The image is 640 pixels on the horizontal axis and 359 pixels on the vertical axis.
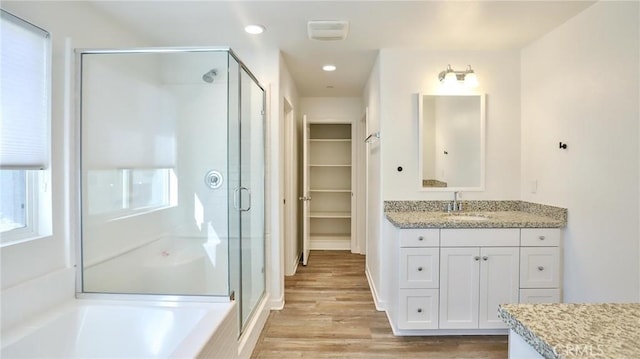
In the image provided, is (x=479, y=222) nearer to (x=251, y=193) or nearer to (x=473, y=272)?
(x=473, y=272)

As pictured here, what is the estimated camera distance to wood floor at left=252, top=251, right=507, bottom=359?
2.33 meters

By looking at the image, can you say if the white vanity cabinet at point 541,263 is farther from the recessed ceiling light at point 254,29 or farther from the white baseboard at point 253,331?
the recessed ceiling light at point 254,29

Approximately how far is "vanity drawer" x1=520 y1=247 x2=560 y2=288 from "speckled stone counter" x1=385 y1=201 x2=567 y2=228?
20 centimetres

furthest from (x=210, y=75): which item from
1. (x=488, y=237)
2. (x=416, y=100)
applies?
(x=488, y=237)

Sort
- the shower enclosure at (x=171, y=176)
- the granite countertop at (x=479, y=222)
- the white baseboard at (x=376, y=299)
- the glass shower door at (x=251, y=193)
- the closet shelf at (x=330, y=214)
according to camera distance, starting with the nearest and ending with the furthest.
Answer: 1. the shower enclosure at (x=171, y=176)
2. the granite countertop at (x=479, y=222)
3. the glass shower door at (x=251, y=193)
4. the white baseboard at (x=376, y=299)
5. the closet shelf at (x=330, y=214)

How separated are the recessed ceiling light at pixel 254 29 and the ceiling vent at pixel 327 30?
36 cm

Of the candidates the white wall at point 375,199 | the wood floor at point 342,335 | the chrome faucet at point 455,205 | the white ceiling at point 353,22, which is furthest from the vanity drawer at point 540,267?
the white ceiling at point 353,22

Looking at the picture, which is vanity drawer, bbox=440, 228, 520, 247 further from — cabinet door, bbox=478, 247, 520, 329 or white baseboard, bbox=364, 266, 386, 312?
white baseboard, bbox=364, 266, 386, 312

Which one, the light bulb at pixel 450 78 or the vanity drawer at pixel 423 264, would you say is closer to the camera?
the vanity drawer at pixel 423 264

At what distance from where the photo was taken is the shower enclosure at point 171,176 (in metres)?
2.18

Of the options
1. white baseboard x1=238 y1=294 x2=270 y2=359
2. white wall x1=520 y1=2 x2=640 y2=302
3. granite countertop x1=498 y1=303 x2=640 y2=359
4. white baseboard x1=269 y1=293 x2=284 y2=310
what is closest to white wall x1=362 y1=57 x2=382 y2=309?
white baseboard x1=269 y1=293 x2=284 y2=310

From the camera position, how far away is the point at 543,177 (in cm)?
271

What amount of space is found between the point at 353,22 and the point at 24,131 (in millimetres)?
2076

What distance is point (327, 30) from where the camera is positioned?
2.48m
